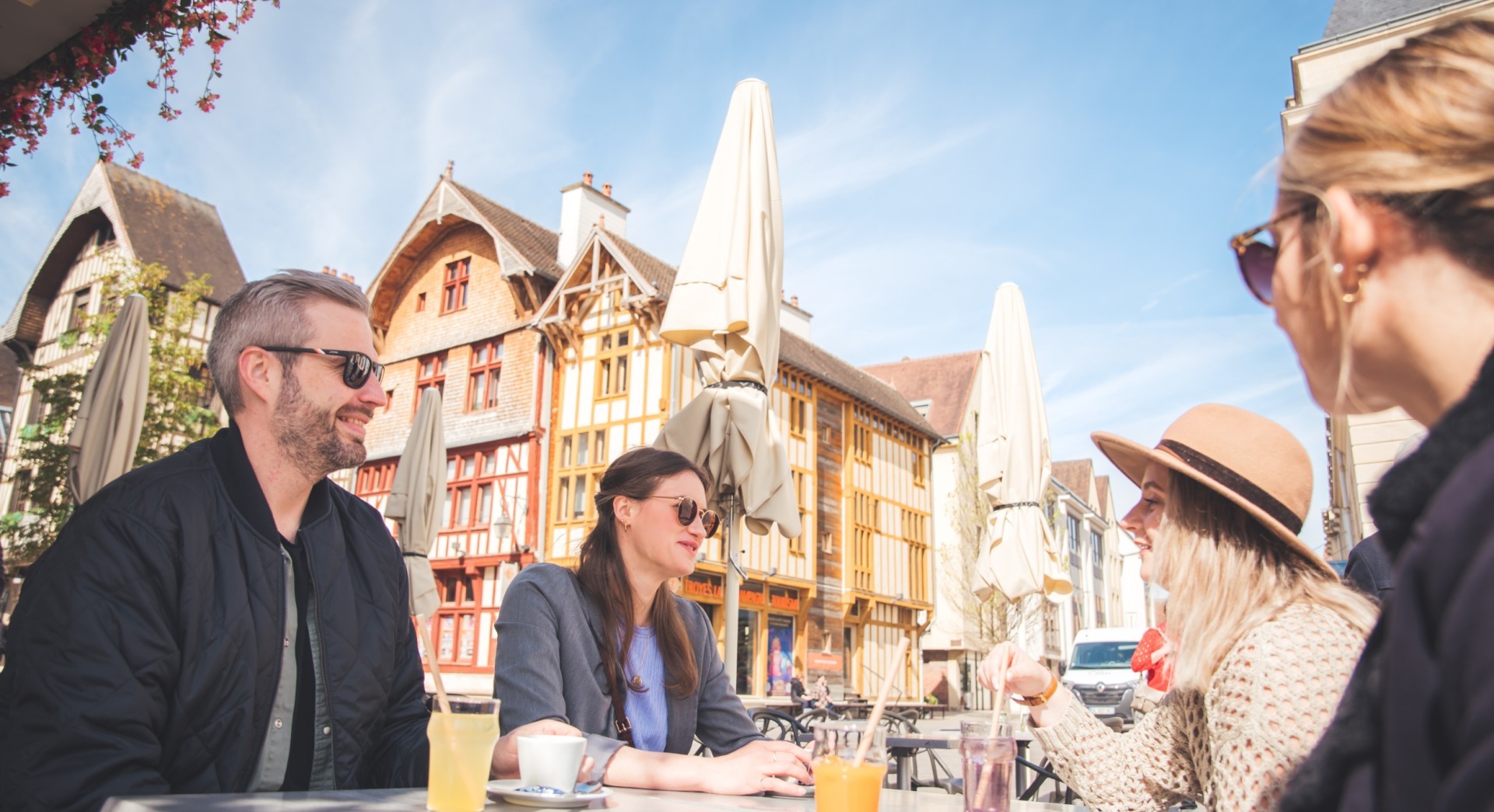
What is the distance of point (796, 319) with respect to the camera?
32.5 m

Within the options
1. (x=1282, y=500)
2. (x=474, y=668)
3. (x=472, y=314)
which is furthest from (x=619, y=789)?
(x=472, y=314)

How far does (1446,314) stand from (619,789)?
1941 millimetres

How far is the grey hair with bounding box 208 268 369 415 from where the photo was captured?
99.7 inches

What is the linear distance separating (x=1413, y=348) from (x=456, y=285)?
27686mm

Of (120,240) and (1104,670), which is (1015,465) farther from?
(120,240)

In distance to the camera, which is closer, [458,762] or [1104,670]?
[458,762]

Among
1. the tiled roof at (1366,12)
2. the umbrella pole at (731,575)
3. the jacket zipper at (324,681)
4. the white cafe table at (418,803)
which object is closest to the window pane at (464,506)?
the umbrella pole at (731,575)

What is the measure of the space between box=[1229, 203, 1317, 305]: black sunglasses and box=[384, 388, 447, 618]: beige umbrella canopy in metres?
11.6

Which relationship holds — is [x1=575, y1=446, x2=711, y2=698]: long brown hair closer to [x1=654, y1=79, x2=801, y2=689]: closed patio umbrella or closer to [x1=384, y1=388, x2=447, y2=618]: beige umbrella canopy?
[x1=654, y1=79, x2=801, y2=689]: closed patio umbrella

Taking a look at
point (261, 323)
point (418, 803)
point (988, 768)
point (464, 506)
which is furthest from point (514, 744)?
point (464, 506)

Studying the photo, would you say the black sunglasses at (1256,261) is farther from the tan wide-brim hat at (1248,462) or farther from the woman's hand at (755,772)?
the woman's hand at (755,772)

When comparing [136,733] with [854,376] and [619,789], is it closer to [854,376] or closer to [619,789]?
[619,789]

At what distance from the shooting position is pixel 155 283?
1819cm

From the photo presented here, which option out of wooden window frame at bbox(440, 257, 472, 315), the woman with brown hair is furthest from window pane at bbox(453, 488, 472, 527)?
the woman with brown hair
